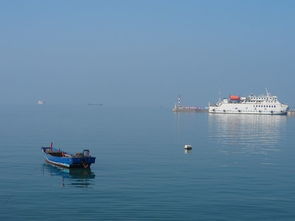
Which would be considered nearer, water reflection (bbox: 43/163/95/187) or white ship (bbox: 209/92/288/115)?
water reflection (bbox: 43/163/95/187)

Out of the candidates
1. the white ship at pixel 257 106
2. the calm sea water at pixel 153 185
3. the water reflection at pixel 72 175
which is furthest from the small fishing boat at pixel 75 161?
the white ship at pixel 257 106

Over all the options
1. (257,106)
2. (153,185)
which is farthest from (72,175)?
(257,106)

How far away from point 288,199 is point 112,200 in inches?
470

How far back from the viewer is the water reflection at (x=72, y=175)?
125ft

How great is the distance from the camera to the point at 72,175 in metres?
42.2

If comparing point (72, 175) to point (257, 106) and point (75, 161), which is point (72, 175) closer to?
point (75, 161)

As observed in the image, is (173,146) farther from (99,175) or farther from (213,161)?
(99,175)

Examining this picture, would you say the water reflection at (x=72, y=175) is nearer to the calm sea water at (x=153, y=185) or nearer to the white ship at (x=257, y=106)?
the calm sea water at (x=153, y=185)

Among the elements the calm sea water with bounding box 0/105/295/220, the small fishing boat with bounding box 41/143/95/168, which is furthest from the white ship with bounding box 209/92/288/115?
the small fishing boat with bounding box 41/143/95/168

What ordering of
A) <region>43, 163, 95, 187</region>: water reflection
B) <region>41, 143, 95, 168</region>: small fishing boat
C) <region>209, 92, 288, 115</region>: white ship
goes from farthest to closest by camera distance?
<region>209, 92, 288, 115</region>: white ship
<region>41, 143, 95, 168</region>: small fishing boat
<region>43, 163, 95, 187</region>: water reflection

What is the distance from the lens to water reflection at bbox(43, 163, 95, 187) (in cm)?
3806

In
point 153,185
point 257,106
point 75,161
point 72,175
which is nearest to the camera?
point 153,185

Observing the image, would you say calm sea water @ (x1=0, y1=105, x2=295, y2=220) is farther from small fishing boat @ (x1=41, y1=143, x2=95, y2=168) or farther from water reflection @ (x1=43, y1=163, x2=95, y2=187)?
small fishing boat @ (x1=41, y1=143, x2=95, y2=168)

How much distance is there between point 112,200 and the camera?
30672 mm
